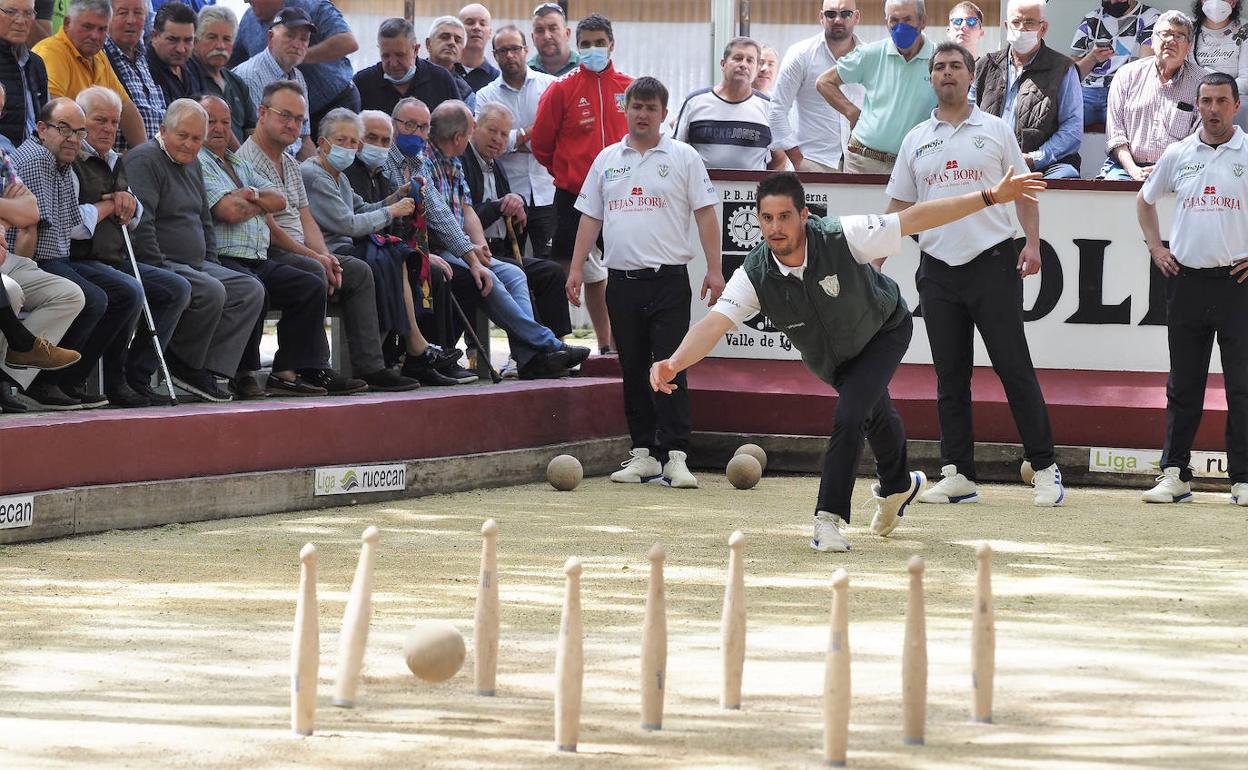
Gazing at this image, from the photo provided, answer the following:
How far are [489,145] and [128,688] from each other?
23.7 ft

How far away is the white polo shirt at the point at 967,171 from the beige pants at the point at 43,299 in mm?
4815

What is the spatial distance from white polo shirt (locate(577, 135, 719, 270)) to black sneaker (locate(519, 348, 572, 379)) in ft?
3.60

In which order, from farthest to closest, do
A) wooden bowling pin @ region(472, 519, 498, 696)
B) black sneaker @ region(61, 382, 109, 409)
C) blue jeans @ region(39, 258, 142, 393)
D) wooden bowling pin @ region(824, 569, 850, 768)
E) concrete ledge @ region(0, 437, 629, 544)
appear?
black sneaker @ region(61, 382, 109, 409)
blue jeans @ region(39, 258, 142, 393)
concrete ledge @ region(0, 437, 629, 544)
wooden bowling pin @ region(472, 519, 498, 696)
wooden bowling pin @ region(824, 569, 850, 768)

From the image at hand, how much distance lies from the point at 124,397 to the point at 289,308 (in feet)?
4.28

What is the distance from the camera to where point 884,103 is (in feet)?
38.2

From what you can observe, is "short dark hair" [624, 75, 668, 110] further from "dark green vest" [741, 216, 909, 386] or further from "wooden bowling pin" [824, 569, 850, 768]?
"wooden bowling pin" [824, 569, 850, 768]

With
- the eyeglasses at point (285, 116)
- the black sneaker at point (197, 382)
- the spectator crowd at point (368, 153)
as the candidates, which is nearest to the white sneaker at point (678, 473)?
the spectator crowd at point (368, 153)

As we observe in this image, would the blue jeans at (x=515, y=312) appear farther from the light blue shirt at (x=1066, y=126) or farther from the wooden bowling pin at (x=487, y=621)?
the wooden bowling pin at (x=487, y=621)

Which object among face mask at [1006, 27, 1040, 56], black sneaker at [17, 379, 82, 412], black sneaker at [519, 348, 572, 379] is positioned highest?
face mask at [1006, 27, 1040, 56]

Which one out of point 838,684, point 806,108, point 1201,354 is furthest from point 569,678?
point 806,108

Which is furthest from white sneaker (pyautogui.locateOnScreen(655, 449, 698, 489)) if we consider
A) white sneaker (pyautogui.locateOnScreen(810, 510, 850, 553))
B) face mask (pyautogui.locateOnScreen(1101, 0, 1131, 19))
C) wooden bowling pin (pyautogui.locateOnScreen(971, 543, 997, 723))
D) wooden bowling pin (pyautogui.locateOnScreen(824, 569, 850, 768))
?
wooden bowling pin (pyautogui.locateOnScreen(824, 569, 850, 768))

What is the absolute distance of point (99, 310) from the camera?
351 inches

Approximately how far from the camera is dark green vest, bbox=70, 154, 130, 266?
923 cm

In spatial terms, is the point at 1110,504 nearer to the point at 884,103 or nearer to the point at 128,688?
the point at 884,103
